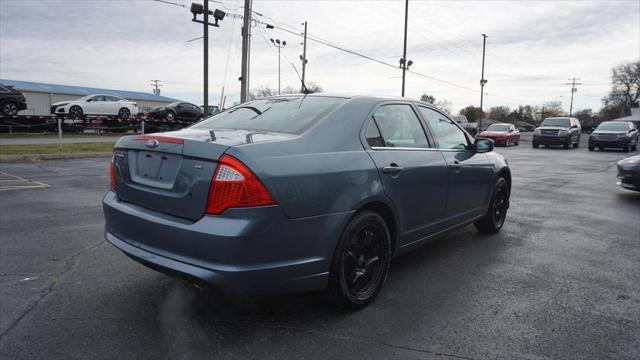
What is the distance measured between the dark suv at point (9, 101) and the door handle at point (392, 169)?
79.8ft

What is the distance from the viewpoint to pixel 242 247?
8.37ft

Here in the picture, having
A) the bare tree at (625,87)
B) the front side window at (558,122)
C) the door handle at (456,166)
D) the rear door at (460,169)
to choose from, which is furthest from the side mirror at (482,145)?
the bare tree at (625,87)

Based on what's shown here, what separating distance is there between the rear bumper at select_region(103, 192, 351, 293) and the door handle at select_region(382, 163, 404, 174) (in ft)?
1.94

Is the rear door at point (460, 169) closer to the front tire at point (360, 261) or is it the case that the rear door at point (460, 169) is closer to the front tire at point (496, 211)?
the front tire at point (496, 211)

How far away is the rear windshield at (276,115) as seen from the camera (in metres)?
3.34

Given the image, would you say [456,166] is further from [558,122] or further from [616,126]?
[558,122]

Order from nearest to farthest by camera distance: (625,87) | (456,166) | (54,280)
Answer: (54,280)
(456,166)
(625,87)

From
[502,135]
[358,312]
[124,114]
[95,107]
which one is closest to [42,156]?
[358,312]

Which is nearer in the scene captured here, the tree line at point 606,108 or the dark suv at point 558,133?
the dark suv at point 558,133

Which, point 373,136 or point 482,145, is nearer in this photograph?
point 373,136

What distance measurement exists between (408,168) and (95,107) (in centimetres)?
2631

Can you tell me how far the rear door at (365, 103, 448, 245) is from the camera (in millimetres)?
3490

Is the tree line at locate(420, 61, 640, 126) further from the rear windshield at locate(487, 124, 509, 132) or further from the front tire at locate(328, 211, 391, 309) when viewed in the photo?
the front tire at locate(328, 211, 391, 309)

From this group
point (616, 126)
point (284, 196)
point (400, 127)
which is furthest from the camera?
point (616, 126)
